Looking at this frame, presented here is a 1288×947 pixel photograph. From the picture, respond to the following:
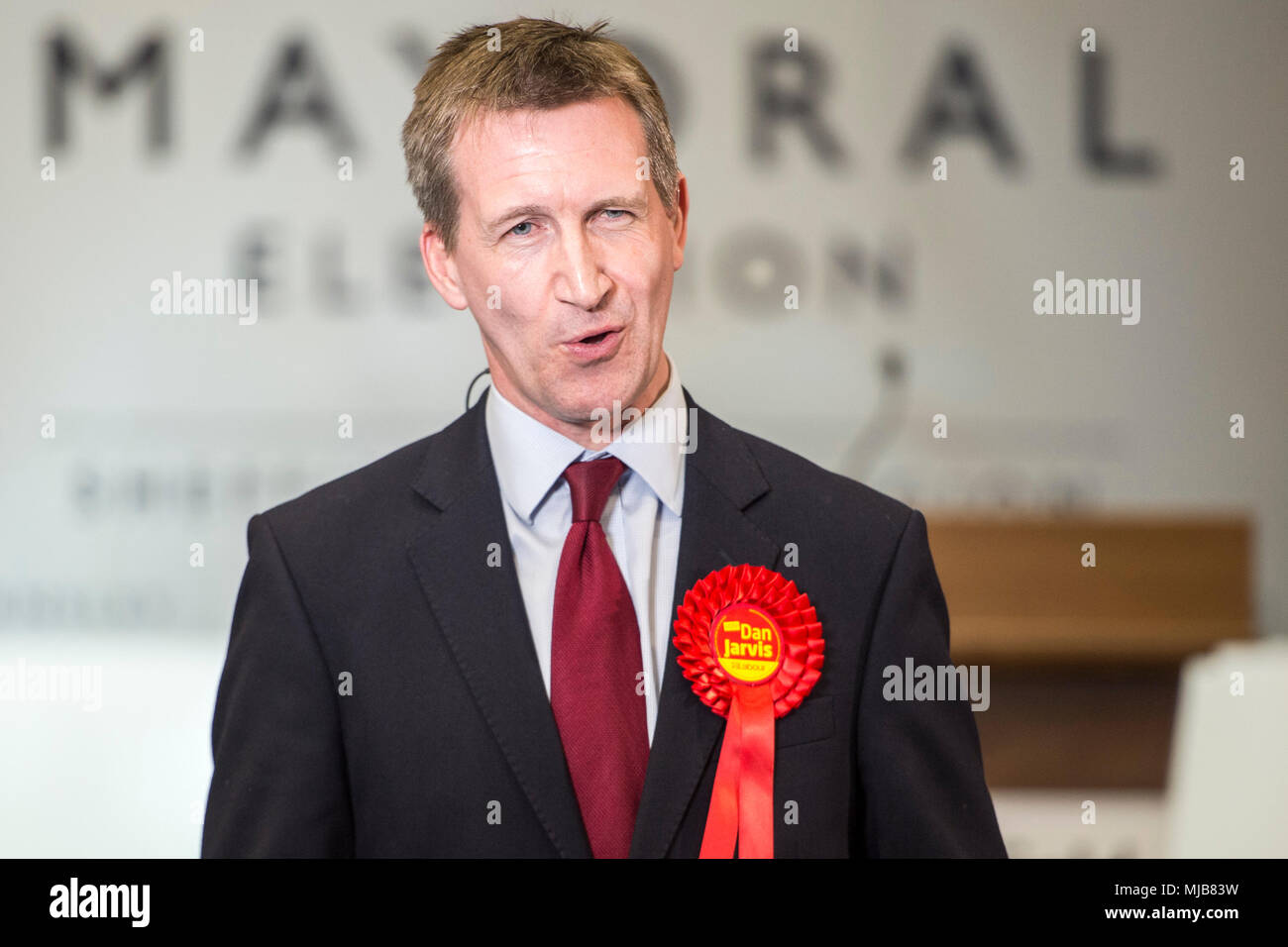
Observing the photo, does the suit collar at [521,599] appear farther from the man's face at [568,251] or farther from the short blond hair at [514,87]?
the short blond hair at [514,87]

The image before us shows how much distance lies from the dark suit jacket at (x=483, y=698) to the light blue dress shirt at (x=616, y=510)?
0.07 feet

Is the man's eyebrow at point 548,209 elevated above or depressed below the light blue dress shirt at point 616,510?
above

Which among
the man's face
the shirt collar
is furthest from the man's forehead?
the shirt collar

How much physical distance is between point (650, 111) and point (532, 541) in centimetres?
43

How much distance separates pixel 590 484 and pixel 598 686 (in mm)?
191

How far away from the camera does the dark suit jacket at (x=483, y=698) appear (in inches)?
48.2

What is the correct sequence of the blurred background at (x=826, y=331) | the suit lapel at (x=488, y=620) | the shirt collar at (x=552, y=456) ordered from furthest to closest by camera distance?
the blurred background at (x=826, y=331) → the shirt collar at (x=552, y=456) → the suit lapel at (x=488, y=620)

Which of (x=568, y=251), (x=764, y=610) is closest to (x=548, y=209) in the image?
(x=568, y=251)

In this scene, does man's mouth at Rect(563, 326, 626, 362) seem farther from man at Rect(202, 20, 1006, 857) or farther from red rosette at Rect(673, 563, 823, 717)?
red rosette at Rect(673, 563, 823, 717)

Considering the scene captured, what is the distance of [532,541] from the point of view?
1322 millimetres

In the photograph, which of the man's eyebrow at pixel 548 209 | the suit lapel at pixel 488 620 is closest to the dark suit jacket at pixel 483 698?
the suit lapel at pixel 488 620
